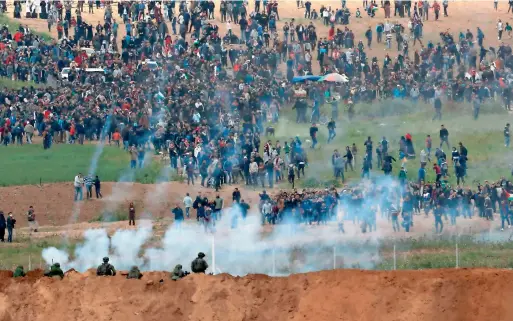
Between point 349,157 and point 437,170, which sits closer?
point 437,170

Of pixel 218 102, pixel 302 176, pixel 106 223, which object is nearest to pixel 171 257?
pixel 106 223

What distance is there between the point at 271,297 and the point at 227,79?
29084 millimetres

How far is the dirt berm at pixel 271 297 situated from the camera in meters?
29.6

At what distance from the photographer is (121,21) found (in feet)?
223

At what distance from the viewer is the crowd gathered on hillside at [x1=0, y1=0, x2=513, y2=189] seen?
168ft

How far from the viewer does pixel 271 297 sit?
1214 inches

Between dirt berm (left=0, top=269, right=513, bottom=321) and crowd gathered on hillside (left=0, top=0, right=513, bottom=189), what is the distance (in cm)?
1740

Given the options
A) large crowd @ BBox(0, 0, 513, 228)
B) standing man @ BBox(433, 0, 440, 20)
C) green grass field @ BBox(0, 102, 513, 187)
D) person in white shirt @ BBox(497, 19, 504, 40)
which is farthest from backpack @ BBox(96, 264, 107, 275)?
standing man @ BBox(433, 0, 440, 20)

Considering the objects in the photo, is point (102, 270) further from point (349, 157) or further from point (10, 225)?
point (349, 157)

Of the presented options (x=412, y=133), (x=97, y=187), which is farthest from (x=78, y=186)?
(x=412, y=133)

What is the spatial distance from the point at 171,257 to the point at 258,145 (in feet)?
37.7

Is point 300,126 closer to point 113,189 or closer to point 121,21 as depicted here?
point 113,189

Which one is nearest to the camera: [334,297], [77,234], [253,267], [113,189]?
[334,297]

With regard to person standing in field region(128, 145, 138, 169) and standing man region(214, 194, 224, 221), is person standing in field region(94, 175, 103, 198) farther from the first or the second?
standing man region(214, 194, 224, 221)
